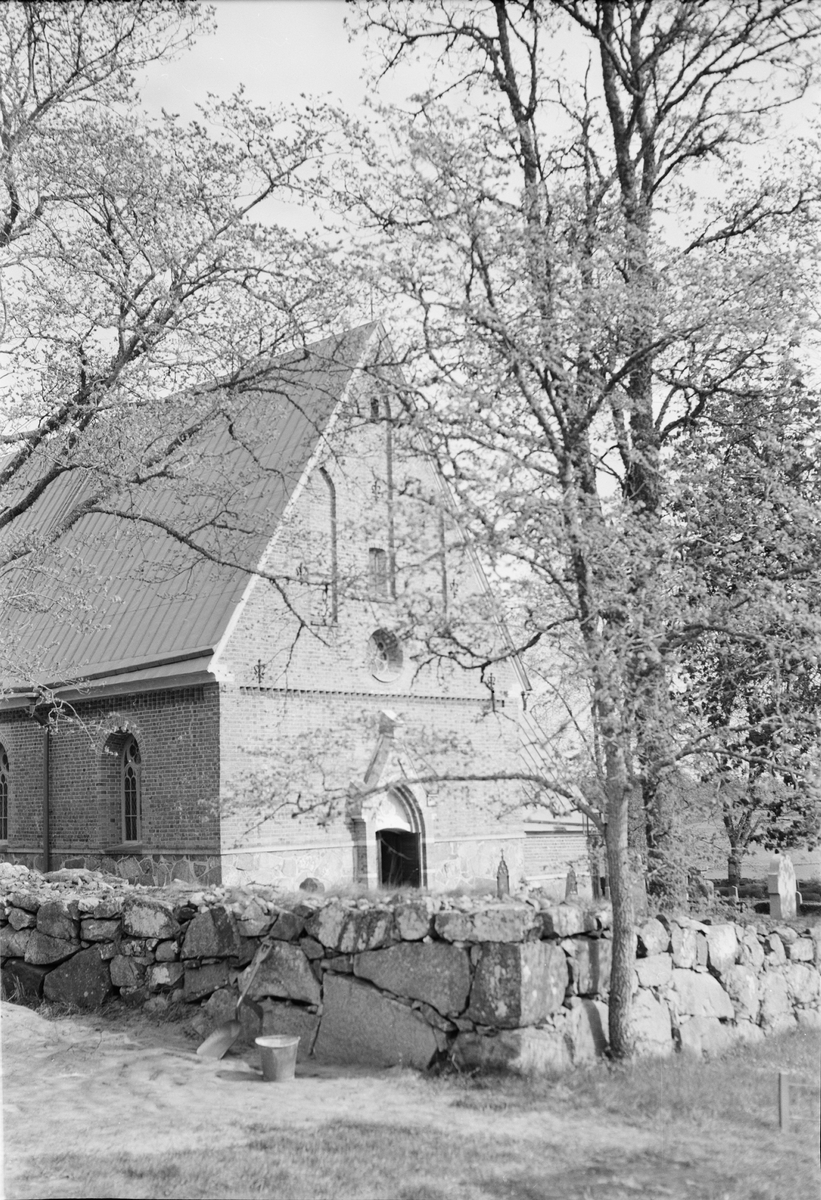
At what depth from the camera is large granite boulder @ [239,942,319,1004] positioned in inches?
351

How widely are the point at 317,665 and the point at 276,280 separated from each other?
7096mm

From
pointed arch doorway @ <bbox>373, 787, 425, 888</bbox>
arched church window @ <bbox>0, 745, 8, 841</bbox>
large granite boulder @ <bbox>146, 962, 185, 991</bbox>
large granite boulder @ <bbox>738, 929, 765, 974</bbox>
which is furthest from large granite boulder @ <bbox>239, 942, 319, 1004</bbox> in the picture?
arched church window @ <bbox>0, 745, 8, 841</bbox>

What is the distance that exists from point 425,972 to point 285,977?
139cm

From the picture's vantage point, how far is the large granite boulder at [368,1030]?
27.0 ft

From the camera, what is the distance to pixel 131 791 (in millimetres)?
20000

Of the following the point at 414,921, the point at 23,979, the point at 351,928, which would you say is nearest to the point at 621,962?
the point at 414,921

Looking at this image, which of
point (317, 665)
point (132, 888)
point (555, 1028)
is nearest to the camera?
point (555, 1028)

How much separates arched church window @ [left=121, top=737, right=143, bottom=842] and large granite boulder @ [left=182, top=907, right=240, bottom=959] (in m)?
10.2

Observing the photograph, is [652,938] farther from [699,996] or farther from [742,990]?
[742,990]

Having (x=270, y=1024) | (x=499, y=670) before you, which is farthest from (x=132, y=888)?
(x=499, y=670)

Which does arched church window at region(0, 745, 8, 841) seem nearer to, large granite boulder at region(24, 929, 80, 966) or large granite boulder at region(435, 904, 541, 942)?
large granite boulder at region(24, 929, 80, 966)

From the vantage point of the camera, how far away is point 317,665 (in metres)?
19.0

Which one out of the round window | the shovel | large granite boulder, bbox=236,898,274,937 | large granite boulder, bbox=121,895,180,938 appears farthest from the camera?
the round window

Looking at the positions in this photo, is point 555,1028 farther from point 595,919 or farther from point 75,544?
point 75,544
